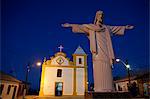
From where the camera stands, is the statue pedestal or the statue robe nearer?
the statue pedestal

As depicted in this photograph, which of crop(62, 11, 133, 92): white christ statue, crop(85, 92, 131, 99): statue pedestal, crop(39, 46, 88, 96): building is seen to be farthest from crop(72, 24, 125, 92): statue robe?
crop(39, 46, 88, 96): building

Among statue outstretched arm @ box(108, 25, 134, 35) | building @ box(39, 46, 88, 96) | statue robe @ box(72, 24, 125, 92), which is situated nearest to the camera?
statue robe @ box(72, 24, 125, 92)

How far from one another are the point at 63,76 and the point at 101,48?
24.2m

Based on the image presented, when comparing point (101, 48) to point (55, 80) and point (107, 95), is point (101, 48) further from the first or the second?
point (55, 80)

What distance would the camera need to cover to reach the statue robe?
6.81 meters

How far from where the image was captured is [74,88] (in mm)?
29922

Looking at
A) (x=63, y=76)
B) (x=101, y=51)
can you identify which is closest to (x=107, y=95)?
(x=101, y=51)

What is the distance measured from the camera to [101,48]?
727 cm

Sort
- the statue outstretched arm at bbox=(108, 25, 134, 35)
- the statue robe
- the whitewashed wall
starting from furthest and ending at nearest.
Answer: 1. the whitewashed wall
2. the statue outstretched arm at bbox=(108, 25, 134, 35)
3. the statue robe

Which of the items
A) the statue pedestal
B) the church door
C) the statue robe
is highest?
the statue robe

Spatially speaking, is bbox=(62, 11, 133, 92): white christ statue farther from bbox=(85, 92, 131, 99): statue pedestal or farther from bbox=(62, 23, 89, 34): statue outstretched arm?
bbox=(85, 92, 131, 99): statue pedestal

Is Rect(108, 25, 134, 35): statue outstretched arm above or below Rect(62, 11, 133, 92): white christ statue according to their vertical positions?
above

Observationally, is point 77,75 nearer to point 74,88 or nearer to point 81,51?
point 74,88

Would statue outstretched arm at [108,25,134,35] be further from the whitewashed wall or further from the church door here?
the church door
